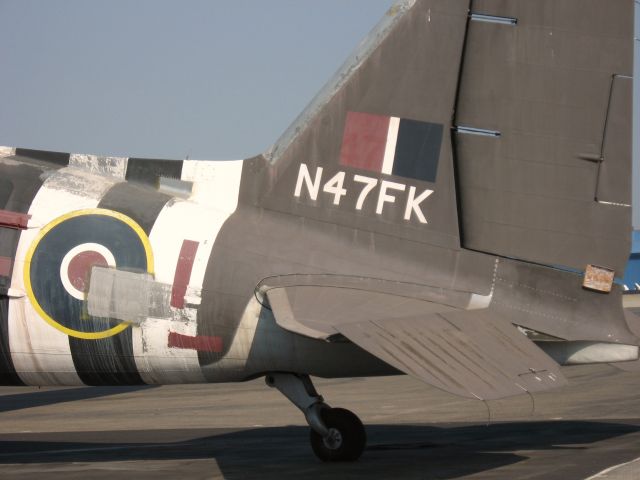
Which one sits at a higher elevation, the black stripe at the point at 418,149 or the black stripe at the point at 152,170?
the black stripe at the point at 418,149

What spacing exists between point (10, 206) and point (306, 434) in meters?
6.33

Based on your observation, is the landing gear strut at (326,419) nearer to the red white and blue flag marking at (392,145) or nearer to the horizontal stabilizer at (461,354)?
the horizontal stabilizer at (461,354)

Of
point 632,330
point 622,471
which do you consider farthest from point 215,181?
point 622,471

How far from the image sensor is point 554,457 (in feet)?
42.8

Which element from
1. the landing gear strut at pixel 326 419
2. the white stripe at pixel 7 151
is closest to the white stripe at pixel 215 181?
the landing gear strut at pixel 326 419

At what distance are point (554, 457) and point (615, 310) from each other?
7.52 feet

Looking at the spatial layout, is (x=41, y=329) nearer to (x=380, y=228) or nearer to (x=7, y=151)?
(x=7, y=151)

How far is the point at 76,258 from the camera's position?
12.3m

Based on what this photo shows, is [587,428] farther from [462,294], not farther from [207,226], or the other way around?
[207,226]

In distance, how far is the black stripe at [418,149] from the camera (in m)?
12.2

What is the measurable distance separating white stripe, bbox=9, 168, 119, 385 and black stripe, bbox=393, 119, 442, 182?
3.77m

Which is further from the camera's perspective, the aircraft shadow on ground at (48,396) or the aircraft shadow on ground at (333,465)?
the aircraft shadow on ground at (48,396)

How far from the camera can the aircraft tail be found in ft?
38.5

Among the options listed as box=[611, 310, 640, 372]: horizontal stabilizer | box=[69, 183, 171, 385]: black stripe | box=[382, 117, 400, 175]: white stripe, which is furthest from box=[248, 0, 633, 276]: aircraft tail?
box=[69, 183, 171, 385]: black stripe
